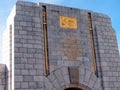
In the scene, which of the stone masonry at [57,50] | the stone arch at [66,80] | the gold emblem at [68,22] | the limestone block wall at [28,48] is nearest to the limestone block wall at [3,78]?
the stone masonry at [57,50]

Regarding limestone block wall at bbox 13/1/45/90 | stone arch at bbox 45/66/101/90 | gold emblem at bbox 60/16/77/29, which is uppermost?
gold emblem at bbox 60/16/77/29

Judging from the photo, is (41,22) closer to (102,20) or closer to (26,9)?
(26,9)

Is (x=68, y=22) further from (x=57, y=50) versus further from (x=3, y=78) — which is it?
(x=3, y=78)

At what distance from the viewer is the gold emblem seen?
9211 mm

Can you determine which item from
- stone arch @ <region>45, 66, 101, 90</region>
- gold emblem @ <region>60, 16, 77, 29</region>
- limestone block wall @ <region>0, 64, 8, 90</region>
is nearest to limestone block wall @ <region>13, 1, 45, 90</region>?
stone arch @ <region>45, 66, 101, 90</region>

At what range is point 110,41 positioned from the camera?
32.7ft

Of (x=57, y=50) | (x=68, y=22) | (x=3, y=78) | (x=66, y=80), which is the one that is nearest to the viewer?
(x=3, y=78)

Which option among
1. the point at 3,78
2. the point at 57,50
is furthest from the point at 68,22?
the point at 3,78

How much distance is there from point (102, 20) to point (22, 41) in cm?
388

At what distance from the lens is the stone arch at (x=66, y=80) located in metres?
8.28

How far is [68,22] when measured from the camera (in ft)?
30.6

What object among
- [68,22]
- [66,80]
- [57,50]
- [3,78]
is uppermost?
[68,22]

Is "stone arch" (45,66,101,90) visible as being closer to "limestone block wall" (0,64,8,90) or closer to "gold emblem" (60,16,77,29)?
"limestone block wall" (0,64,8,90)

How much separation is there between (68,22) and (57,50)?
4.33 feet
